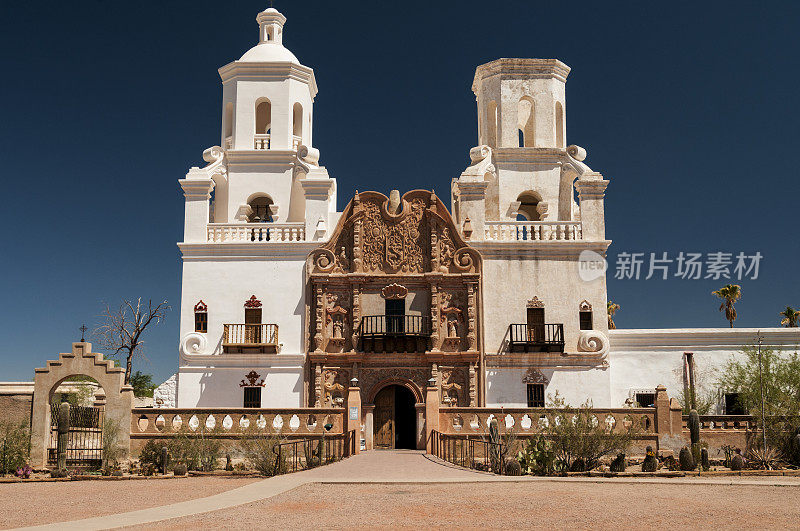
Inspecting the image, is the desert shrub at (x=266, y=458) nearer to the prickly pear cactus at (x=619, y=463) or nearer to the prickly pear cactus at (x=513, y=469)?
the prickly pear cactus at (x=513, y=469)

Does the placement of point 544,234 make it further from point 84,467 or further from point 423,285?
point 84,467

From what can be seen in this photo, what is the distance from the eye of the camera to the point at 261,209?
36.3 metres

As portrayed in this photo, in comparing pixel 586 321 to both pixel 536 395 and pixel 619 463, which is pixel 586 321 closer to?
pixel 536 395

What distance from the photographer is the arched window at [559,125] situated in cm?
Result: 3675

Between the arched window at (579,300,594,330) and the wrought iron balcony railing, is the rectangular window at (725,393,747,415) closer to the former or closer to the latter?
the arched window at (579,300,594,330)

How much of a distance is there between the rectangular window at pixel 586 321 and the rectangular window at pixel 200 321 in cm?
1579

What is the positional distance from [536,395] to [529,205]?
9469 millimetres

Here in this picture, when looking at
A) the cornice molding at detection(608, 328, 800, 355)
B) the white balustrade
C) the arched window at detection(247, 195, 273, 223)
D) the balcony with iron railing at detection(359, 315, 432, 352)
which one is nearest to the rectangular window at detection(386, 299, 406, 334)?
the balcony with iron railing at detection(359, 315, 432, 352)

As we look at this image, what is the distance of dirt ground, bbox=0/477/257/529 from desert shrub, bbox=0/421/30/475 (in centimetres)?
180

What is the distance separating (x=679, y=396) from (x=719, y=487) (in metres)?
15.3

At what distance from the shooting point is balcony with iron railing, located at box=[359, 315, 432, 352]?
32.1 meters

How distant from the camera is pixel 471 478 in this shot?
18688 mm

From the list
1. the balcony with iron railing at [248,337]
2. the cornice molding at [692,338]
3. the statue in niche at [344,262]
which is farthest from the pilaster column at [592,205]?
the balcony with iron railing at [248,337]

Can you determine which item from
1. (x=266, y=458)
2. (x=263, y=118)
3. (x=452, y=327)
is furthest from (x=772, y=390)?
(x=263, y=118)
